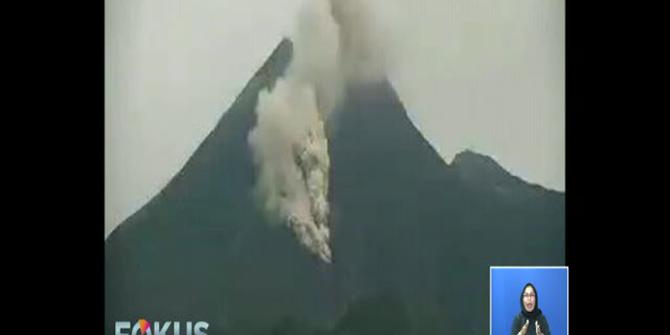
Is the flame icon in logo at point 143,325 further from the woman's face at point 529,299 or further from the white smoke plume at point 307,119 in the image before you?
the woman's face at point 529,299

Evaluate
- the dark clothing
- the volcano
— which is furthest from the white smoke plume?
the dark clothing

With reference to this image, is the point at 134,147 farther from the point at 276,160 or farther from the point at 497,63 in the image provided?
the point at 497,63

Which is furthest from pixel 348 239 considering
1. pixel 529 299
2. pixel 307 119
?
pixel 529 299

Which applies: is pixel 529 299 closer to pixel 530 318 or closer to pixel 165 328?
pixel 530 318

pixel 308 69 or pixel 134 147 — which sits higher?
pixel 308 69

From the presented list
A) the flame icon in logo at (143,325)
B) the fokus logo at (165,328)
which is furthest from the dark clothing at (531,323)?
the flame icon in logo at (143,325)

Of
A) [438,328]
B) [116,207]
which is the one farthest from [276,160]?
[438,328]
